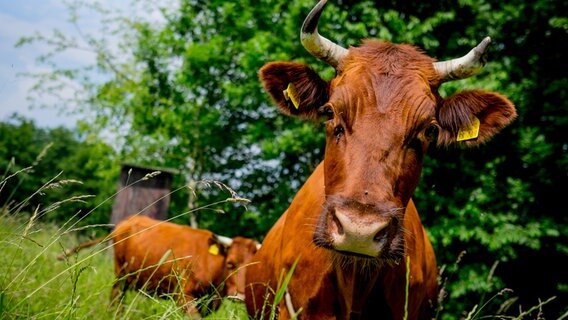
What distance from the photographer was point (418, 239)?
3.43 meters

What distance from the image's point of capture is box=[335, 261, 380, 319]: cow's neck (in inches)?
109

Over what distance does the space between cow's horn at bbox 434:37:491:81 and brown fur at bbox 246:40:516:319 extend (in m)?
0.11

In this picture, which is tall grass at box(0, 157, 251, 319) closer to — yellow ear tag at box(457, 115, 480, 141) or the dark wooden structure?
yellow ear tag at box(457, 115, 480, 141)

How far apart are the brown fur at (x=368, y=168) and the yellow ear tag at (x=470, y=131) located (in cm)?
4

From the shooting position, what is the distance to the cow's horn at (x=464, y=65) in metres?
3.00

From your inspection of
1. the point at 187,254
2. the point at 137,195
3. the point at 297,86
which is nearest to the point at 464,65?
the point at 297,86

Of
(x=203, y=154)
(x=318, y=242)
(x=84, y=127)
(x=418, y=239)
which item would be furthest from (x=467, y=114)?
(x=84, y=127)

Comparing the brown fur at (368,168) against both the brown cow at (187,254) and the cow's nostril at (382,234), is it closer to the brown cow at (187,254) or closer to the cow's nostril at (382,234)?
the cow's nostril at (382,234)

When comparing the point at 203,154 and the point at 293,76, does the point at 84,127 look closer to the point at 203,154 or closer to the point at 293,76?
the point at 203,154

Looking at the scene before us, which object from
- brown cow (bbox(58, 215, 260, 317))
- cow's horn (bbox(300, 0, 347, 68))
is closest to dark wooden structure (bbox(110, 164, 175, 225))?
brown cow (bbox(58, 215, 260, 317))

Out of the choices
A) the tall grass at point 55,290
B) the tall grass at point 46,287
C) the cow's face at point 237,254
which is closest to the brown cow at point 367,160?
the tall grass at point 55,290

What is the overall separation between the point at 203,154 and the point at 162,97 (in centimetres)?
254

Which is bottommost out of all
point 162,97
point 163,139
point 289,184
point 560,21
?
point 289,184

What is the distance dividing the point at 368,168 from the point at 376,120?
288 mm
